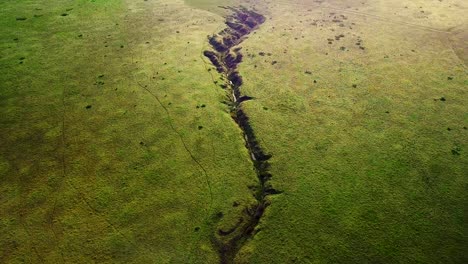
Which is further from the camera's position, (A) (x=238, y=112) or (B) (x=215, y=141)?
(A) (x=238, y=112)

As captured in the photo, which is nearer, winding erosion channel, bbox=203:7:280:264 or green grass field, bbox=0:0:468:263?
green grass field, bbox=0:0:468:263

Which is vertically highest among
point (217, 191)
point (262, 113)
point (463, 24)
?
point (463, 24)

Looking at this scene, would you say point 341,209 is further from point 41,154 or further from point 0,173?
point 0,173

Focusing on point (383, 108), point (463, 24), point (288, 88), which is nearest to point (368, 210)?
point (383, 108)

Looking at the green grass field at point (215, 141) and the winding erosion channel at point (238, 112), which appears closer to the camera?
the green grass field at point (215, 141)

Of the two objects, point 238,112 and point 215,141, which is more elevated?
point 238,112
